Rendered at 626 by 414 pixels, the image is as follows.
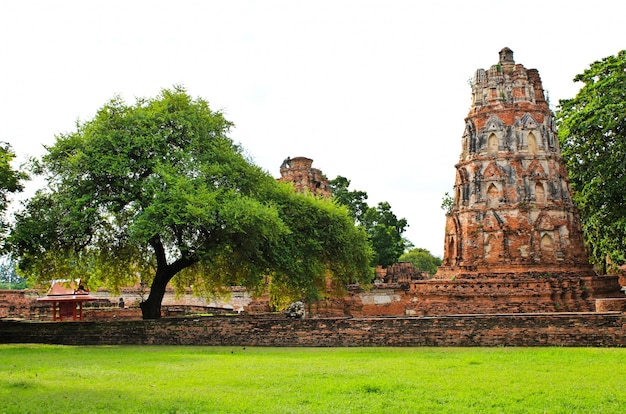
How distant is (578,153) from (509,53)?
5.59 m

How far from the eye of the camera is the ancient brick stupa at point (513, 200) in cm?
2492

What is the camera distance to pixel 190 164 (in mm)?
17906

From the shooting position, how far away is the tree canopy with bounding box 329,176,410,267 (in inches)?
1912

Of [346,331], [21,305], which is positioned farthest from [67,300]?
[346,331]

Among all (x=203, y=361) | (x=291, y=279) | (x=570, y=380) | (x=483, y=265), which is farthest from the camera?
(x=483, y=265)

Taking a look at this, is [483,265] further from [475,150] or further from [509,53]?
[509,53]

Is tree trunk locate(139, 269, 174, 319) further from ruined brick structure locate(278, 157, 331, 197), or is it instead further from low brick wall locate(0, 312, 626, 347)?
ruined brick structure locate(278, 157, 331, 197)

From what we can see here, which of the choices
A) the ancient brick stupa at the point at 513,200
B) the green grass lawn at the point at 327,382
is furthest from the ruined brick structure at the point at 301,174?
the green grass lawn at the point at 327,382

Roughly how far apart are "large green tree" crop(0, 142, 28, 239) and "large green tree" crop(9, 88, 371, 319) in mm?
694

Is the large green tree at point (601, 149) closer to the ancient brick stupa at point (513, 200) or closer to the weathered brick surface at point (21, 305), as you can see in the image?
the ancient brick stupa at point (513, 200)

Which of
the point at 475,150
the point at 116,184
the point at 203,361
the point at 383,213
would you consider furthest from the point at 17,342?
the point at 383,213

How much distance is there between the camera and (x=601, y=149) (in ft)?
78.5

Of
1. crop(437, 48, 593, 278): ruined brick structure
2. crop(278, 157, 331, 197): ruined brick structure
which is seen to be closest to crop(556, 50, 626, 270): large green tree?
crop(437, 48, 593, 278): ruined brick structure

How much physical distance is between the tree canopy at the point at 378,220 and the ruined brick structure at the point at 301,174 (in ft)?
51.5
